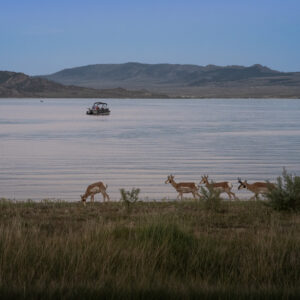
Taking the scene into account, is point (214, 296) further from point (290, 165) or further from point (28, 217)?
point (290, 165)

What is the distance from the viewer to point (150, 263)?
745cm

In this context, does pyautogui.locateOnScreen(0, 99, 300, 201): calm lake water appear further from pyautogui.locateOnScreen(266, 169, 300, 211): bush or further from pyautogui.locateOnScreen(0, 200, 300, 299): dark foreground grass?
pyautogui.locateOnScreen(0, 200, 300, 299): dark foreground grass

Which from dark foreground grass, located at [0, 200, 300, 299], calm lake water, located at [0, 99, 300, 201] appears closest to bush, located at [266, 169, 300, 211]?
dark foreground grass, located at [0, 200, 300, 299]

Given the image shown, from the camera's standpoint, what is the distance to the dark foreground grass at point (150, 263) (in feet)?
20.8

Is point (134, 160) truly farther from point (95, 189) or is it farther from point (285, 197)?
point (285, 197)

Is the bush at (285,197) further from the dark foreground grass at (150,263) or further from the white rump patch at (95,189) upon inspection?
the white rump patch at (95,189)

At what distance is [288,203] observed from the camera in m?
12.1

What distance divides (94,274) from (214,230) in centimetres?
327

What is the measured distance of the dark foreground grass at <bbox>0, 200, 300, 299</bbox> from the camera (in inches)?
250

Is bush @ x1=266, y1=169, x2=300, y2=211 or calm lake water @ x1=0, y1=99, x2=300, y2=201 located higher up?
bush @ x1=266, y1=169, x2=300, y2=211

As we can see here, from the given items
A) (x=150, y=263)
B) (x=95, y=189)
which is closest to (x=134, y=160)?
(x=95, y=189)

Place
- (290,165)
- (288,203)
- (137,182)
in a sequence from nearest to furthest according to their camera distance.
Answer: (288,203) → (137,182) → (290,165)

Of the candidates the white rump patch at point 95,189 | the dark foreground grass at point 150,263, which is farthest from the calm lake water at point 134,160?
the dark foreground grass at point 150,263

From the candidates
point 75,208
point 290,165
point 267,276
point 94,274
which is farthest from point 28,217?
point 290,165
